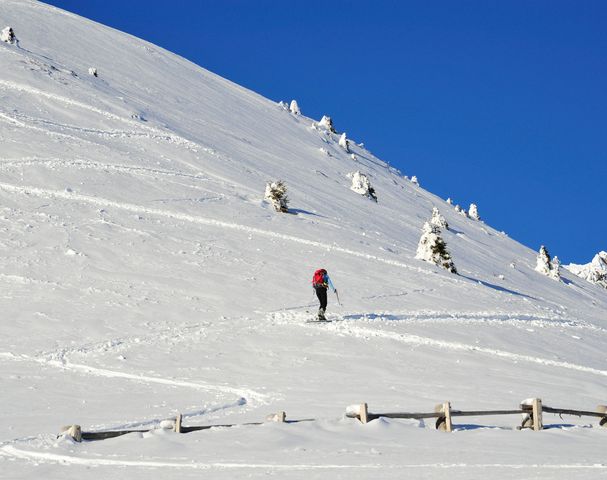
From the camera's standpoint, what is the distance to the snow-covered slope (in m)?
12.7

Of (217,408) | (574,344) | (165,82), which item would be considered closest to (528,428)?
(217,408)

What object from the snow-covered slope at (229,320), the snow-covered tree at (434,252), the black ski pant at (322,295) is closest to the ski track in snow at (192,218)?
the snow-covered slope at (229,320)

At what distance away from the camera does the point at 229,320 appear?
26125 millimetres

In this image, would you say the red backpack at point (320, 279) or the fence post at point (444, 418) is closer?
the fence post at point (444, 418)

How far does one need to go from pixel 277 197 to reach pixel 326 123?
2466 inches

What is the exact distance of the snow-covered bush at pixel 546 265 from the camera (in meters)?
68.6

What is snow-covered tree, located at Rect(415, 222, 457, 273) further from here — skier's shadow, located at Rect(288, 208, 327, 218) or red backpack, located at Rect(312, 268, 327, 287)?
red backpack, located at Rect(312, 268, 327, 287)

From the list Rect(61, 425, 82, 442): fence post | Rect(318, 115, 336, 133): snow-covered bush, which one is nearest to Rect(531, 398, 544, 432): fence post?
Rect(61, 425, 82, 442): fence post

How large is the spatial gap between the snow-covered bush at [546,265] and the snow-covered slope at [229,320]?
6.19m

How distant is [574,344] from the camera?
29547 millimetres

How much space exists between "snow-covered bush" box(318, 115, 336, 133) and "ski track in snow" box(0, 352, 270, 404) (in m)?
84.9

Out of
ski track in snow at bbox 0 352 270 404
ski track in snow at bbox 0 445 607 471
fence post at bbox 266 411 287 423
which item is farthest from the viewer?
ski track in snow at bbox 0 352 270 404

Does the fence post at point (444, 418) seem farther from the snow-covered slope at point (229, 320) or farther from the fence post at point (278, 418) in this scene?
the fence post at point (278, 418)

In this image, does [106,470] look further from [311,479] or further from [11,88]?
[11,88]
